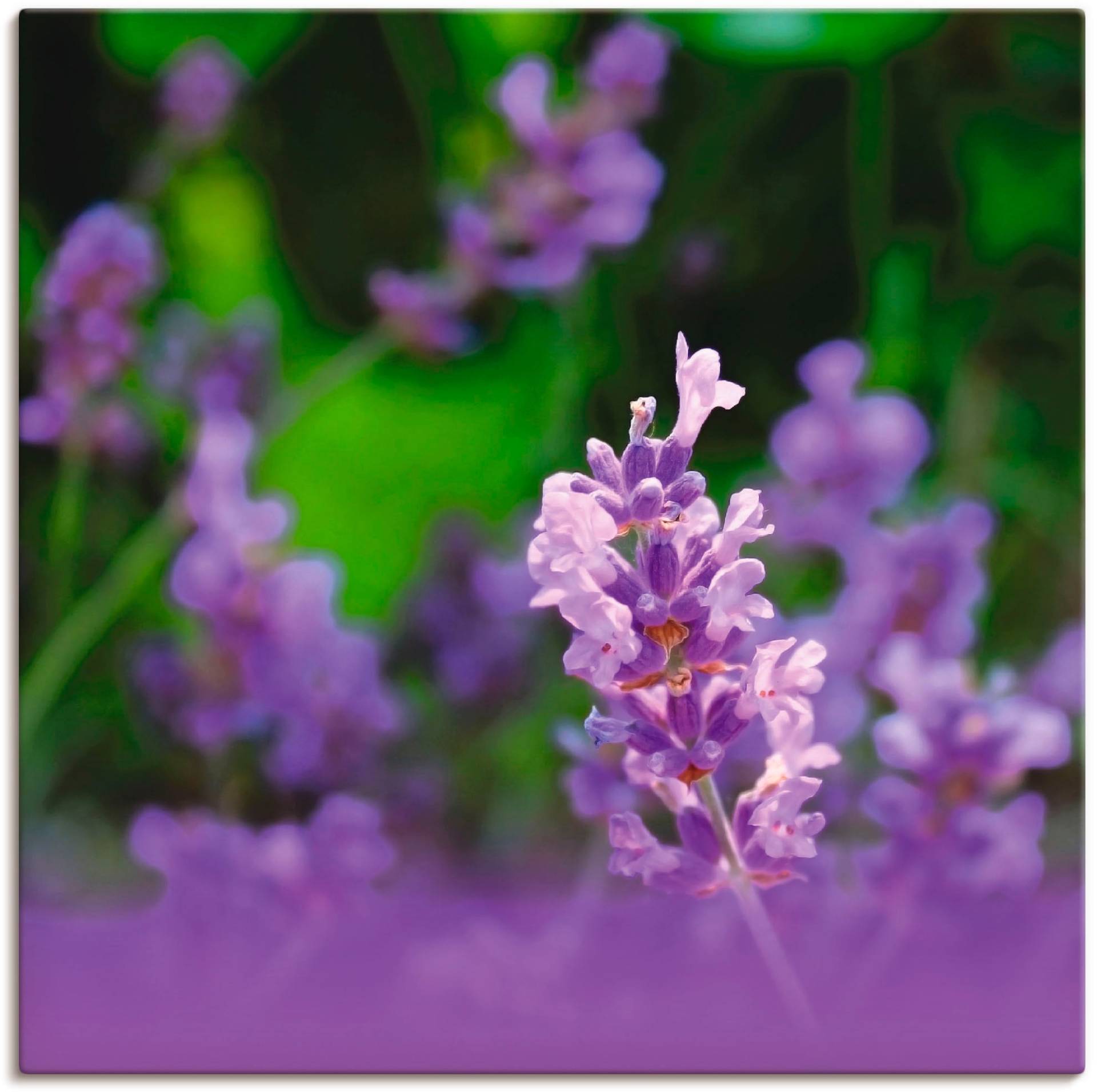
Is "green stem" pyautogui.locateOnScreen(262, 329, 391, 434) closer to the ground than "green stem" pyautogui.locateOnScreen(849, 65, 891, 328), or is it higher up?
closer to the ground

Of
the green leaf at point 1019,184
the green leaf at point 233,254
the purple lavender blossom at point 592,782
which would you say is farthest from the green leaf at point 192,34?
the purple lavender blossom at point 592,782

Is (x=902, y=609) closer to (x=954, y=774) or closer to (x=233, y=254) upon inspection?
(x=954, y=774)

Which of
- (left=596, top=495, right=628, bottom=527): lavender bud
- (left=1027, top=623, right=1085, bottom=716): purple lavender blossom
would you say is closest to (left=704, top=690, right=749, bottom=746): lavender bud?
(left=596, top=495, right=628, bottom=527): lavender bud

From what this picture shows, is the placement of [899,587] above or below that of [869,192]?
below

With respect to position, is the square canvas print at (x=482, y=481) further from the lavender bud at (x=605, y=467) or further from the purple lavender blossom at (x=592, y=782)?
the lavender bud at (x=605, y=467)

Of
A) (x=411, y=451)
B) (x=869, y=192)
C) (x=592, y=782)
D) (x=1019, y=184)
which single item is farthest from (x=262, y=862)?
(x=1019, y=184)

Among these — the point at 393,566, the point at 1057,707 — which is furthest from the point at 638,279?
the point at 1057,707

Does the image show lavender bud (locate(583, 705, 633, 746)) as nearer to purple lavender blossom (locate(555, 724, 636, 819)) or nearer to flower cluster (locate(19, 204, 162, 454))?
purple lavender blossom (locate(555, 724, 636, 819))

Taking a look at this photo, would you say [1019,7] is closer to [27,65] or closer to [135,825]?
[27,65]
